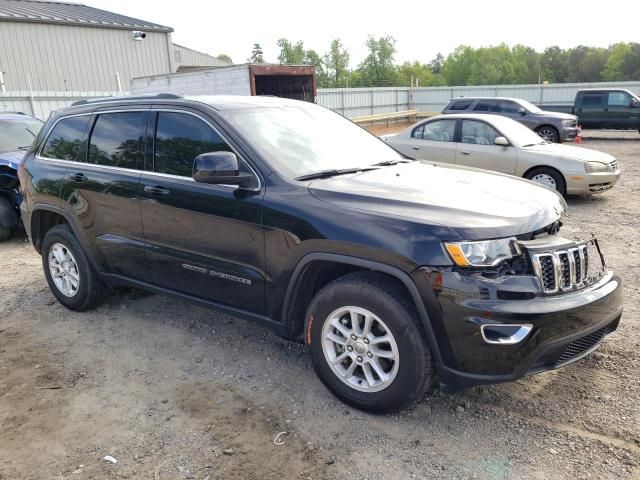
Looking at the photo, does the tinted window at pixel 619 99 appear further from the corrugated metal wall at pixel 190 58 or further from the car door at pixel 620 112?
the corrugated metal wall at pixel 190 58

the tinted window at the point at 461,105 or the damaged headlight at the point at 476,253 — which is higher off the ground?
the tinted window at the point at 461,105

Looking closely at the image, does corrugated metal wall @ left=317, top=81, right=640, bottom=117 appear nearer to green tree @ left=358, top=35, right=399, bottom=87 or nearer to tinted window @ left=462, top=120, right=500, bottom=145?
tinted window @ left=462, top=120, right=500, bottom=145

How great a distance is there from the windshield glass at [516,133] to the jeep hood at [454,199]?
604cm

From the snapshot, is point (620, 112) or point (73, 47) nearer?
point (620, 112)

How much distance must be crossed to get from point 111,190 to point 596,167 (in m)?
7.86

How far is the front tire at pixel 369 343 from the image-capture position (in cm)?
286

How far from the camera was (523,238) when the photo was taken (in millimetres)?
2896

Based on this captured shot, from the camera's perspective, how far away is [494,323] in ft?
8.68

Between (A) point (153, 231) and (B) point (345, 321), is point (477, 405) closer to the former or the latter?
(B) point (345, 321)

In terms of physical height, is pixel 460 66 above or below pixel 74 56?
above

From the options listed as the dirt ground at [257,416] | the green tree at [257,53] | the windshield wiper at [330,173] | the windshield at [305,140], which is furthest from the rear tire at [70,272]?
the green tree at [257,53]

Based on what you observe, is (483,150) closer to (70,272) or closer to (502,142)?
(502,142)

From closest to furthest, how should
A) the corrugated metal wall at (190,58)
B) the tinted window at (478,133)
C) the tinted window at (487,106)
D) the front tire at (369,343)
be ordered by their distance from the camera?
the front tire at (369,343) → the tinted window at (478,133) → the tinted window at (487,106) → the corrugated metal wall at (190,58)

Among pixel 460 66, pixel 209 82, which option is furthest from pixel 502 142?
pixel 460 66
